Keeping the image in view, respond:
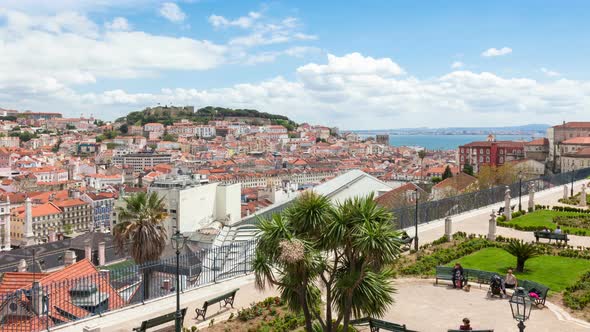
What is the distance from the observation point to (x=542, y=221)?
25.0 metres

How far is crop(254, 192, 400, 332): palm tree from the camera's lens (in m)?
9.63

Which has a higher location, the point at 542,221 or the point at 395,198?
the point at 542,221

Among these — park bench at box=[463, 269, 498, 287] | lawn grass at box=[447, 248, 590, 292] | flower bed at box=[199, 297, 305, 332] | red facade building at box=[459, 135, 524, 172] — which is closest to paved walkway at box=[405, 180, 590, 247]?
lawn grass at box=[447, 248, 590, 292]

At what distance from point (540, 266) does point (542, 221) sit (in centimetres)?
926

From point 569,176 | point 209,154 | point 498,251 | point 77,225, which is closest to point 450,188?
point 569,176

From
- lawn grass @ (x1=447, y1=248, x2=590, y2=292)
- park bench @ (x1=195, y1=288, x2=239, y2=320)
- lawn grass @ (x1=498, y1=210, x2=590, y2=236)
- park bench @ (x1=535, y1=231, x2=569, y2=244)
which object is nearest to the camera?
park bench @ (x1=195, y1=288, x2=239, y2=320)

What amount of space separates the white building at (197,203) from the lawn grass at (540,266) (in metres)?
32.3

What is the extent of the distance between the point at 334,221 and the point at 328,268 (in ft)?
3.64

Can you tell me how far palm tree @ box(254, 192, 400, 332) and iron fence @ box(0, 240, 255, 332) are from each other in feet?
9.50

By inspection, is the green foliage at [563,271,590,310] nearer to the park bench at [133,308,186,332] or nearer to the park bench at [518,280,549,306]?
the park bench at [518,280,549,306]

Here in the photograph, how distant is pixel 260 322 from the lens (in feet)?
38.9

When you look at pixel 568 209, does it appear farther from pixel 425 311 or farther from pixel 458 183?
pixel 458 183

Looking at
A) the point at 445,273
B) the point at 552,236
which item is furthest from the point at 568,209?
the point at 445,273

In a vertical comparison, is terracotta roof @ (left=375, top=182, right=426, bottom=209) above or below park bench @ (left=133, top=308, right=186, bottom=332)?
below
